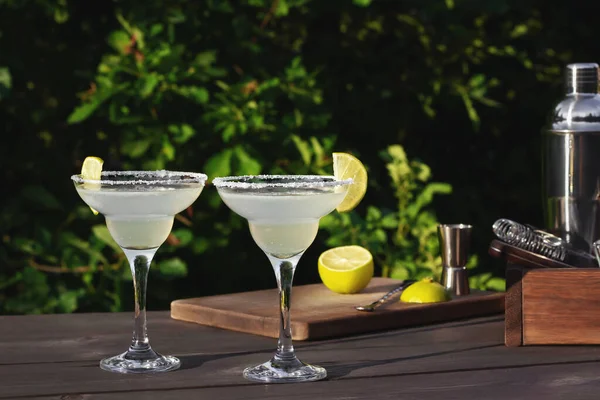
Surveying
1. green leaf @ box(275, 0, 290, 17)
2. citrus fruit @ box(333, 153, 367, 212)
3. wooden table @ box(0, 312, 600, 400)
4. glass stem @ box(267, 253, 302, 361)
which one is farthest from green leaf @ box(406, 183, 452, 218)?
glass stem @ box(267, 253, 302, 361)

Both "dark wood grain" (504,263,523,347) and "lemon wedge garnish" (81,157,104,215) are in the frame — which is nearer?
"lemon wedge garnish" (81,157,104,215)

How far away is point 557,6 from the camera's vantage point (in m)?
4.05

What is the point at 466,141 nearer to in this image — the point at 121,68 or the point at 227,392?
the point at 121,68

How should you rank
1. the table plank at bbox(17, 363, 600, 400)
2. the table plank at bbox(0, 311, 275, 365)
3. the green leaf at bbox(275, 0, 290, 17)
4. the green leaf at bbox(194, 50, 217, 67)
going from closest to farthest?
the table plank at bbox(17, 363, 600, 400)
the table plank at bbox(0, 311, 275, 365)
the green leaf at bbox(194, 50, 217, 67)
the green leaf at bbox(275, 0, 290, 17)

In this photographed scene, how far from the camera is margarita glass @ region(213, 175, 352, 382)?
1.64 m

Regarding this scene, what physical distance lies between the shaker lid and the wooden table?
516 millimetres

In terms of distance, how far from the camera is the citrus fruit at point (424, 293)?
2236mm

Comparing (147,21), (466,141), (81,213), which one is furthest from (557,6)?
(81,213)

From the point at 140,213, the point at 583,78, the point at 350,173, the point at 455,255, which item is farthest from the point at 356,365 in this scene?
the point at 583,78

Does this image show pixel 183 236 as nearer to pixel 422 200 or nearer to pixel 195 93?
pixel 195 93

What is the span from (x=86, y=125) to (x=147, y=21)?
1.46 ft

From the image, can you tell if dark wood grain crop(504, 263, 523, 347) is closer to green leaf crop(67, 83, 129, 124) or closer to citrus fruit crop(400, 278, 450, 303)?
citrus fruit crop(400, 278, 450, 303)

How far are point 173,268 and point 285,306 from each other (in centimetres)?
139

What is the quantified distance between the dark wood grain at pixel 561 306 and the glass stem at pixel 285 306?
450 mm
